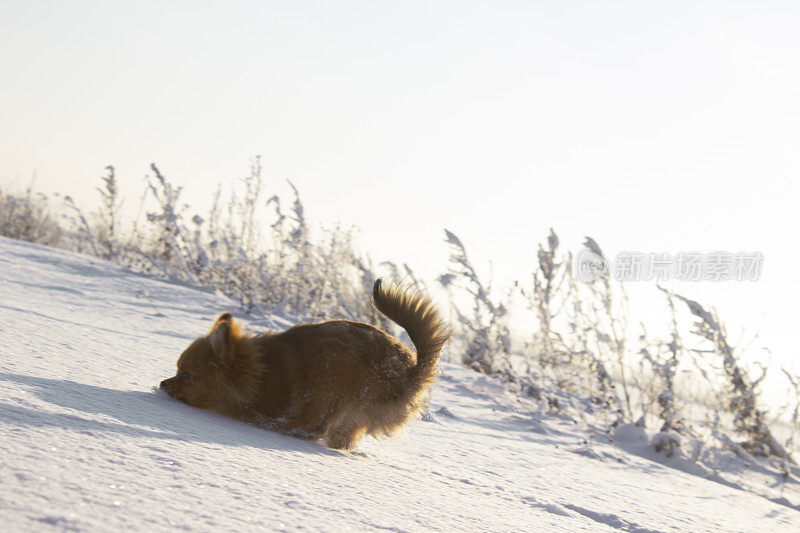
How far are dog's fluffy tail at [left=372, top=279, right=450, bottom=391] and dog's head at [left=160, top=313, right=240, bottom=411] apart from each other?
0.78 m

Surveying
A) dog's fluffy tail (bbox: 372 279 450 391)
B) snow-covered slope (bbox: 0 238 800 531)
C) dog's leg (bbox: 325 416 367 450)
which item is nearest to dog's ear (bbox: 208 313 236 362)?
snow-covered slope (bbox: 0 238 800 531)

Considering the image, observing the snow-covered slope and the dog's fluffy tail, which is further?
the dog's fluffy tail

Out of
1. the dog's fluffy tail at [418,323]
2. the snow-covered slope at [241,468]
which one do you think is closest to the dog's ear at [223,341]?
the snow-covered slope at [241,468]

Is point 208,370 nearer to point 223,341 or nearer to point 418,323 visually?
point 223,341

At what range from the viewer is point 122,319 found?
491 centimetres

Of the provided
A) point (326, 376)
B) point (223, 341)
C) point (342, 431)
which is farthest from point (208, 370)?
point (342, 431)

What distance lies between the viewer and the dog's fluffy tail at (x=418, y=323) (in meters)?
2.88

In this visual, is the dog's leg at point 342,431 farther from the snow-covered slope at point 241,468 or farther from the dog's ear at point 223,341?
the dog's ear at point 223,341

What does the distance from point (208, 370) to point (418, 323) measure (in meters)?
1.08

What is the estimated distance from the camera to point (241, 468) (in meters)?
1.65

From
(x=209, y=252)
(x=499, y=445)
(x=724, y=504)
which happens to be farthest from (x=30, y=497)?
(x=209, y=252)

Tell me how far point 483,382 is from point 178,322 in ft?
10.1

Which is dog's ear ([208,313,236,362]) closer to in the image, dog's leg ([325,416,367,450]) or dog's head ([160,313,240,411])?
dog's head ([160,313,240,411])

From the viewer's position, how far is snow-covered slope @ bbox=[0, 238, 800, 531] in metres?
1.22
